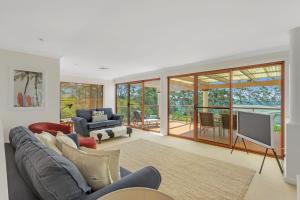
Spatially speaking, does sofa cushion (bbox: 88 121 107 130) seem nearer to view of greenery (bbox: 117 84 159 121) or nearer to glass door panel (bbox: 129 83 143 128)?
glass door panel (bbox: 129 83 143 128)

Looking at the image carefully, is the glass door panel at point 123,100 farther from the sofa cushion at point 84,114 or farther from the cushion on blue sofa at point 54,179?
the cushion on blue sofa at point 54,179

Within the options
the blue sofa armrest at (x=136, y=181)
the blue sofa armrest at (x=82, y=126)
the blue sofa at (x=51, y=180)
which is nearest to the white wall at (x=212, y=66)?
the blue sofa armrest at (x=82, y=126)

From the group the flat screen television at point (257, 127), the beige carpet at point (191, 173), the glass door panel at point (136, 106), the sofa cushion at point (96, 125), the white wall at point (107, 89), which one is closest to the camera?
the beige carpet at point (191, 173)

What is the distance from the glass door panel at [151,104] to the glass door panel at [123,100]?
111 centimetres

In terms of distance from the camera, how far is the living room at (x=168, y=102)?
1.23 meters

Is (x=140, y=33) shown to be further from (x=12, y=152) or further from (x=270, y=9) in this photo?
(x=12, y=152)

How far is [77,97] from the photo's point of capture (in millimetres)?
6801

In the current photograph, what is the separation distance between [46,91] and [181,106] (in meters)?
3.82

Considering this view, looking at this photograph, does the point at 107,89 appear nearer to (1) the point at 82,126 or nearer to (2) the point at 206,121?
(1) the point at 82,126

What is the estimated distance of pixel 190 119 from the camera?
5.06 meters

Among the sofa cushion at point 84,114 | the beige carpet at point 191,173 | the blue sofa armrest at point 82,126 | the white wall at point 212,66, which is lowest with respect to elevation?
the beige carpet at point 191,173

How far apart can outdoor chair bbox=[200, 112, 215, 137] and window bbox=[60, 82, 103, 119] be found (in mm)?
4744

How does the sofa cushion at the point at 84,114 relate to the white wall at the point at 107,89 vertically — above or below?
below

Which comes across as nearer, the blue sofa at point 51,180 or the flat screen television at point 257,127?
the blue sofa at point 51,180
